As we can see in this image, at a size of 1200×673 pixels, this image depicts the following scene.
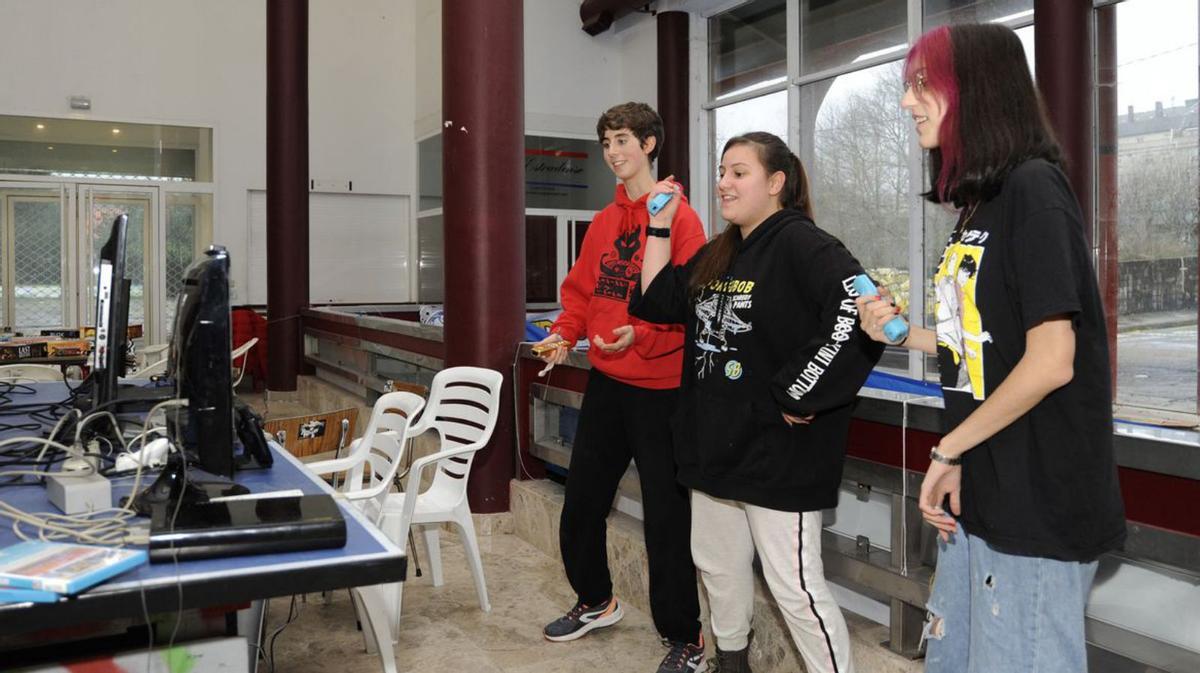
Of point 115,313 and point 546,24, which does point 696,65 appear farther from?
point 115,313


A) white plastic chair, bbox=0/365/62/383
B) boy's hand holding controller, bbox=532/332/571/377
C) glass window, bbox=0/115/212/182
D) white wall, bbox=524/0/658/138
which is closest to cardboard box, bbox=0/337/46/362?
white plastic chair, bbox=0/365/62/383

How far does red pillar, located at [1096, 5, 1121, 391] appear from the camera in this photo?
6.27 meters

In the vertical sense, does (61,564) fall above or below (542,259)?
below

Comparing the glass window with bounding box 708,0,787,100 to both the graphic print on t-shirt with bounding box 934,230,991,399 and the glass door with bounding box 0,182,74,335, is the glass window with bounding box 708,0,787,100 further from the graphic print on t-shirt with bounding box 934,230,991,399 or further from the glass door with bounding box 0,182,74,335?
the graphic print on t-shirt with bounding box 934,230,991,399

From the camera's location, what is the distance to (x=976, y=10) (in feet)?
23.9

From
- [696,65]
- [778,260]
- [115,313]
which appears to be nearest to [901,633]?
[778,260]

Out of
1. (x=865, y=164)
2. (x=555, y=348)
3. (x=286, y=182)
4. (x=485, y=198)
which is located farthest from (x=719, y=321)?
(x=286, y=182)

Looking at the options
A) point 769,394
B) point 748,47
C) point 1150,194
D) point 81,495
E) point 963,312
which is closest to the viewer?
point 963,312

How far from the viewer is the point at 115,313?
84.6 inches

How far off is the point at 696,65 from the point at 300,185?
422 cm

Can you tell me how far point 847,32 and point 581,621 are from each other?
6.80m

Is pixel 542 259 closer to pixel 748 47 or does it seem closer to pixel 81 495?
pixel 748 47

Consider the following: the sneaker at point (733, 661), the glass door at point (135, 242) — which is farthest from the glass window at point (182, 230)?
the sneaker at point (733, 661)

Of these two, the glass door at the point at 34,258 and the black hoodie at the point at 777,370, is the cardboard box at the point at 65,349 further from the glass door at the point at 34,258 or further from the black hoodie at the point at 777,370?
the glass door at the point at 34,258
